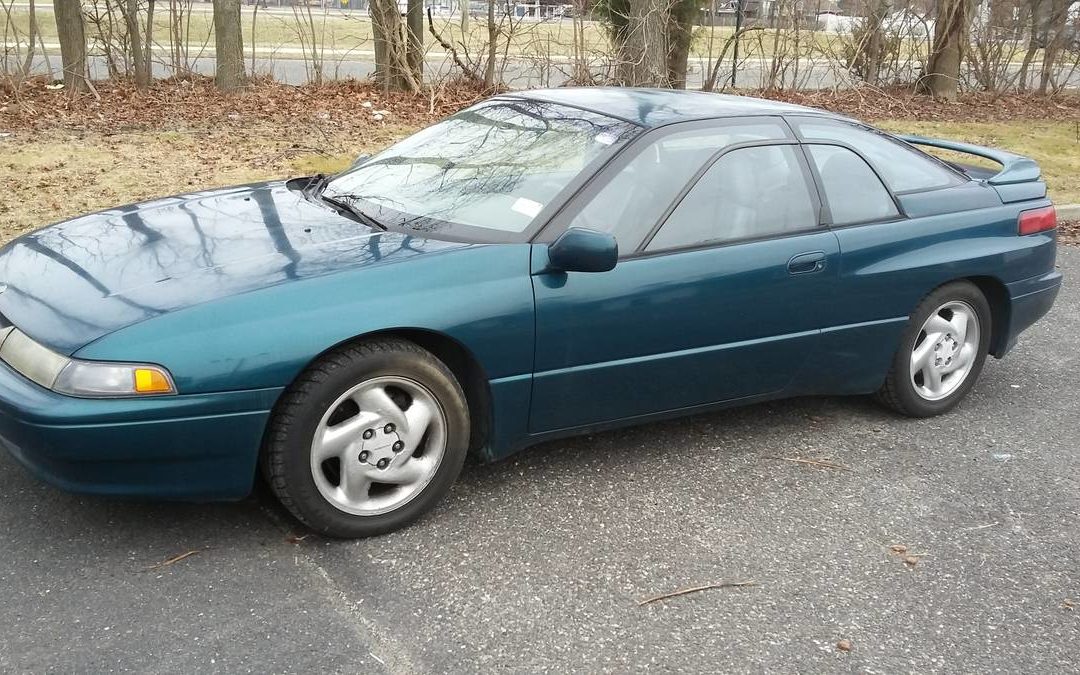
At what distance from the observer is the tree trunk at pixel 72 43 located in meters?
10.9

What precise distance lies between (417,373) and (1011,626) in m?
2.01

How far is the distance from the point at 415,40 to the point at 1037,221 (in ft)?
28.9

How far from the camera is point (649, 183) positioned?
3818 millimetres

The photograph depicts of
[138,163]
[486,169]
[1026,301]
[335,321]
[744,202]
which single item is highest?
[486,169]

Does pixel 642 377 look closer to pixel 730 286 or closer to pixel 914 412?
pixel 730 286

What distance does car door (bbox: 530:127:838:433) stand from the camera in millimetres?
3537

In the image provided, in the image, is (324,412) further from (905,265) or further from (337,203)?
(905,265)

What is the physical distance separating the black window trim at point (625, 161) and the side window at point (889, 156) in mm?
167

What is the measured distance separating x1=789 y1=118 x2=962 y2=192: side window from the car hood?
72.5 inches

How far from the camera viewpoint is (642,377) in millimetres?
3715

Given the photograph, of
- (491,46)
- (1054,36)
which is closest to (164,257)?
(491,46)

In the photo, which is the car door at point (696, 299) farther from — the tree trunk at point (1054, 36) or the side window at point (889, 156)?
the tree trunk at point (1054, 36)

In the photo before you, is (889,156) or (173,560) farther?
(889,156)

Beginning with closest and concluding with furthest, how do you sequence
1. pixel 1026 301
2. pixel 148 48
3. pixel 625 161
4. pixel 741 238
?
pixel 625 161 → pixel 741 238 → pixel 1026 301 → pixel 148 48
